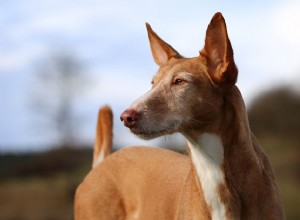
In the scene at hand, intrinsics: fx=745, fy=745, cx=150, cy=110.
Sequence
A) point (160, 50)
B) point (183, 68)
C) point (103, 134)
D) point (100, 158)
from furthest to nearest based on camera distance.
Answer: point (100, 158) → point (103, 134) → point (160, 50) → point (183, 68)

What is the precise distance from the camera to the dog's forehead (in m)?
6.60

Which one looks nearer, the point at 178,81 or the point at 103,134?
the point at 178,81

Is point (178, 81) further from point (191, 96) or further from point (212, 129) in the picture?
point (212, 129)

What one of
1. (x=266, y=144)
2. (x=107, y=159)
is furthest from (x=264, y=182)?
(x=266, y=144)

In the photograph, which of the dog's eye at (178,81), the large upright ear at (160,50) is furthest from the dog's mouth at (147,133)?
the large upright ear at (160,50)

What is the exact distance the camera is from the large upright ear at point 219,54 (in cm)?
639

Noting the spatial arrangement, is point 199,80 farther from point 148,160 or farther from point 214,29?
point 148,160

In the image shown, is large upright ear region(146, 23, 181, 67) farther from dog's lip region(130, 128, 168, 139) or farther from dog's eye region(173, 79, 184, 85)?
dog's lip region(130, 128, 168, 139)

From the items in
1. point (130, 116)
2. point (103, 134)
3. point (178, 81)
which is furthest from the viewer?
point (103, 134)

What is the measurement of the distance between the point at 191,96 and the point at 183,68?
335 millimetres

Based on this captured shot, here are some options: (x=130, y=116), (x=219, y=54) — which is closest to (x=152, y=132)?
(x=130, y=116)

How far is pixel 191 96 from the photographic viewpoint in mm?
6438

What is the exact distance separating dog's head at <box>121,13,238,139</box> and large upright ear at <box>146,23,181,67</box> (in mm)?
616

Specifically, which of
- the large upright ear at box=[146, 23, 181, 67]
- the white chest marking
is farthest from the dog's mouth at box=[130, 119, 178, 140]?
the large upright ear at box=[146, 23, 181, 67]
